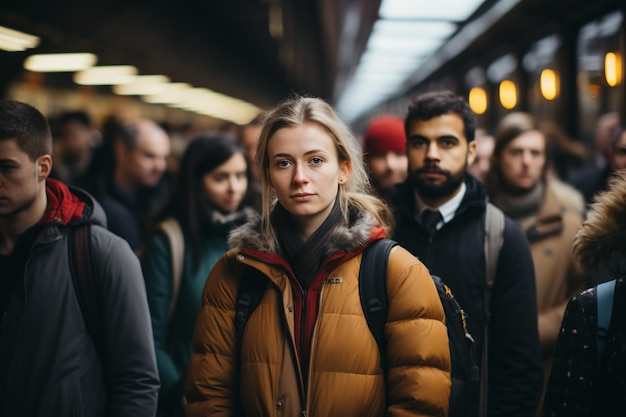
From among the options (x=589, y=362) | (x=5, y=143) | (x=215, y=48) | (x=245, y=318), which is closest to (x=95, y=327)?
(x=245, y=318)

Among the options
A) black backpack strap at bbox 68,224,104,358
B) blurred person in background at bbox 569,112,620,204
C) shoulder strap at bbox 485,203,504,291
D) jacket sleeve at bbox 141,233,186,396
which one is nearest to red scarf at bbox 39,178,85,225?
black backpack strap at bbox 68,224,104,358

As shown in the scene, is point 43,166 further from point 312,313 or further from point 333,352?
point 333,352

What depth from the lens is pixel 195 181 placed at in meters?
3.70

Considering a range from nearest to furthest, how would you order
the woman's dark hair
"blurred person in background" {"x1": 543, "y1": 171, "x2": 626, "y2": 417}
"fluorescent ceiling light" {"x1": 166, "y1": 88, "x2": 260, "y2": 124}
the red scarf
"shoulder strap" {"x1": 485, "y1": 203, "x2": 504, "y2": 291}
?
"blurred person in background" {"x1": 543, "y1": 171, "x2": 626, "y2": 417} → the red scarf → "shoulder strap" {"x1": 485, "y1": 203, "x2": 504, "y2": 291} → the woman's dark hair → "fluorescent ceiling light" {"x1": 166, "y1": 88, "x2": 260, "y2": 124}

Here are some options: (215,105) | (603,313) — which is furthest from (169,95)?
(603,313)

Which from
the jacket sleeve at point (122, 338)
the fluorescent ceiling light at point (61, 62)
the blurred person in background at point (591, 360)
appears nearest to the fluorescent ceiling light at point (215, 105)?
the fluorescent ceiling light at point (61, 62)

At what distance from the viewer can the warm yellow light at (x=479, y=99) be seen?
11.8m

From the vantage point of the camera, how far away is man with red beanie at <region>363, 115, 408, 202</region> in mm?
4223

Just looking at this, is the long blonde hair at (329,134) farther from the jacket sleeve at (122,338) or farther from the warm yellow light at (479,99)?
the warm yellow light at (479,99)

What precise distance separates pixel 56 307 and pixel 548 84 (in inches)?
306

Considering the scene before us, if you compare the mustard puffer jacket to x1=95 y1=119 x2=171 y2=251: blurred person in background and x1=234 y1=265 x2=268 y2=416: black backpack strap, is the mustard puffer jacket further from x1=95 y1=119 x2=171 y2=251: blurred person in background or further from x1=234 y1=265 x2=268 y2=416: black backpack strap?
x1=95 y1=119 x2=171 y2=251: blurred person in background

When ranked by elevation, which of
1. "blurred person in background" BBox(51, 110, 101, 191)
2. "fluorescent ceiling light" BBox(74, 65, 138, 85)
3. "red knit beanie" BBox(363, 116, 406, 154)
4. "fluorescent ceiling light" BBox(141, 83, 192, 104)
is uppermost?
"fluorescent ceiling light" BBox(141, 83, 192, 104)

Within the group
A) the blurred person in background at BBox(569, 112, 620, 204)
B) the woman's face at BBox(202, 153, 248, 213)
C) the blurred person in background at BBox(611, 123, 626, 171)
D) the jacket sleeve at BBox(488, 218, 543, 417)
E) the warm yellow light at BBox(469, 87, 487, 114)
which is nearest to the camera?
the jacket sleeve at BBox(488, 218, 543, 417)

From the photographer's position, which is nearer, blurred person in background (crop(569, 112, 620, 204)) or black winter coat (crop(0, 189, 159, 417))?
black winter coat (crop(0, 189, 159, 417))
